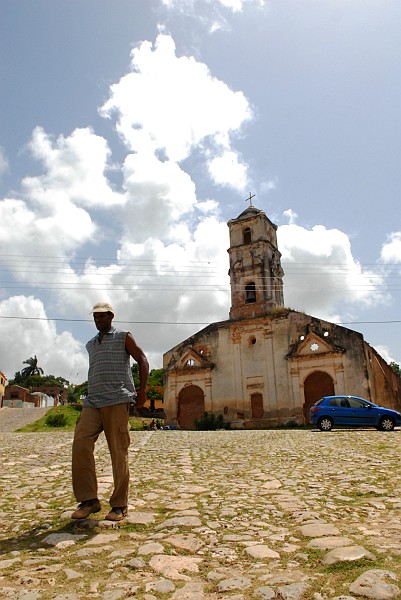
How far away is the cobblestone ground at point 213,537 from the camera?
2.54m

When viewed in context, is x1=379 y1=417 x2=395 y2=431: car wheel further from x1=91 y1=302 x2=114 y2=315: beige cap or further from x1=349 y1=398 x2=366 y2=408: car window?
x1=91 y1=302 x2=114 y2=315: beige cap

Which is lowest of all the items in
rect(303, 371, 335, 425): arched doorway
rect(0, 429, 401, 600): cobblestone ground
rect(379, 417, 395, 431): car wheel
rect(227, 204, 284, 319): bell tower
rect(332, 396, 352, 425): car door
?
rect(0, 429, 401, 600): cobblestone ground

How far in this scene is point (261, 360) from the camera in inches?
1102

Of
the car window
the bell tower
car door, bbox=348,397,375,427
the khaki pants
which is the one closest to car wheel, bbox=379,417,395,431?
car door, bbox=348,397,375,427

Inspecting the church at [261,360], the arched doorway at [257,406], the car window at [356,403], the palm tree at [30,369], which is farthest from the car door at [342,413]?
the palm tree at [30,369]

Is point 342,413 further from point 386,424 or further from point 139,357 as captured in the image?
point 139,357

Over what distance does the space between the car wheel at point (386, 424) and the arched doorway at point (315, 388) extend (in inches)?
322

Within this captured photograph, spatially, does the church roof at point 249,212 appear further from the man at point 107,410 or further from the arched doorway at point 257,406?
the man at point 107,410

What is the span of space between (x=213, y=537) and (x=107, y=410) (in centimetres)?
155

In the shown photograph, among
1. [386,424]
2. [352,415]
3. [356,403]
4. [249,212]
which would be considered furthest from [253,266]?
[386,424]

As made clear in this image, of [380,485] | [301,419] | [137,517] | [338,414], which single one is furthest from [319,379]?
[137,517]

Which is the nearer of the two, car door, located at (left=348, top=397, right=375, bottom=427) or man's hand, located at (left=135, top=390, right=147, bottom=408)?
man's hand, located at (left=135, top=390, right=147, bottom=408)

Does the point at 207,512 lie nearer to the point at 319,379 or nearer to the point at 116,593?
the point at 116,593

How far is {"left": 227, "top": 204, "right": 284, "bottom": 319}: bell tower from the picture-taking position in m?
29.2
